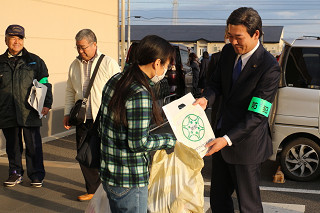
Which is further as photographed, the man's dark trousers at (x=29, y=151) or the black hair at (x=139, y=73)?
the man's dark trousers at (x=29, y=151)

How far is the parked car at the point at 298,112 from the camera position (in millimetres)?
6059

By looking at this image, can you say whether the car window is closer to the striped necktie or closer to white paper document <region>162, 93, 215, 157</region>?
the striped necktie

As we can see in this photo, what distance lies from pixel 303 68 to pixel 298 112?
1.95 feet

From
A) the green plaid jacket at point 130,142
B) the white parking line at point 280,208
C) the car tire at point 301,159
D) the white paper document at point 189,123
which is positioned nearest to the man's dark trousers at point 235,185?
the white paper document at point 189,123

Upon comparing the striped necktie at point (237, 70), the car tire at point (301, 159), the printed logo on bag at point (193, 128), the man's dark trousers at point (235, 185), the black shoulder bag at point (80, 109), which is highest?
the striped necktie at point (237, 70)

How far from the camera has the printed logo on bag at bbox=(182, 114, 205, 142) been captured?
3107 millimetres

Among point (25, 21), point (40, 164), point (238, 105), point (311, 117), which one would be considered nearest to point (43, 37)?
point (25, 21)

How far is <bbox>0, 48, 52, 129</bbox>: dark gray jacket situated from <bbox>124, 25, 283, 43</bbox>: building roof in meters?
59.5

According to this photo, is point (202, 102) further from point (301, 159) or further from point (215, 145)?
point (301, 159)

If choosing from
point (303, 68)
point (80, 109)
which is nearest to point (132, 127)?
point (80, 109)

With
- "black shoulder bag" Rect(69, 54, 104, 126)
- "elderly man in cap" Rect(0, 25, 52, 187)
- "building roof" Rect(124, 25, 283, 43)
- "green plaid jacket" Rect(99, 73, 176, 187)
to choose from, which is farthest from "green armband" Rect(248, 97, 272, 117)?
"building roof" Rect(124, 25, 283, 43)

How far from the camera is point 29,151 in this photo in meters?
5.89

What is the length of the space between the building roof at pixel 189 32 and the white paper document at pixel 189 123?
61701 millimetres

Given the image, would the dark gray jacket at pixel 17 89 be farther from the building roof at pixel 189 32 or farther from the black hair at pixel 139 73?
the building roof at pixel 189 32
